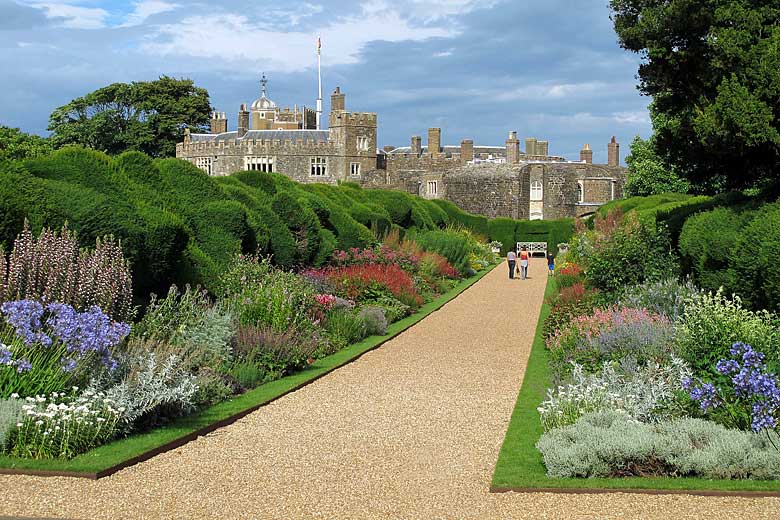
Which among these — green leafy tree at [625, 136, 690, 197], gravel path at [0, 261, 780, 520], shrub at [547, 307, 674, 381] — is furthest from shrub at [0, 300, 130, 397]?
green leafy tree at [625, 136, 690, 197]

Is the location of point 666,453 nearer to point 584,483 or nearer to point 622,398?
point 584,483

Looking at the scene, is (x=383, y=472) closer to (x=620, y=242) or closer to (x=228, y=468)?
(x=228, y=468)

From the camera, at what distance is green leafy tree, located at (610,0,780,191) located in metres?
11.7

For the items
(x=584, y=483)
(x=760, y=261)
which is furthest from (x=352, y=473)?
(x=760, y=261)

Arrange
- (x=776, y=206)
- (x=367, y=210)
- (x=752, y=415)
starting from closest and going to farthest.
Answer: (x=752, y=415), (x=776, y=206), (x=367, y=210)

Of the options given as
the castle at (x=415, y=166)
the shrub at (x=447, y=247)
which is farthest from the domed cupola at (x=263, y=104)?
the shrub at (x=447, y=247)

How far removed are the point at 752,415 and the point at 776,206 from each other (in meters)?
4.94

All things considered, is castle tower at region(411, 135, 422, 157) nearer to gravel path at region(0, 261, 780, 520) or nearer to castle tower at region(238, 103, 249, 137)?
castle tower at region(238, 103, 249, 137)

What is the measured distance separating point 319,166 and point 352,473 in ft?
196

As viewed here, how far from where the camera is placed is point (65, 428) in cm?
667

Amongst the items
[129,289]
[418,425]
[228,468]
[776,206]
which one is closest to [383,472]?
[228,468]

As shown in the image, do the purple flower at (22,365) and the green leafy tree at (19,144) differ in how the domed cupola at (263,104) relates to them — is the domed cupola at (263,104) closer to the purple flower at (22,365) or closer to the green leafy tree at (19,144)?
the green leafy tree at (19,144)

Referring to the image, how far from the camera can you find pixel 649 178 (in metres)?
45.1

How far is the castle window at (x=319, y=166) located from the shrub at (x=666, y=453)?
195 ft
